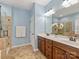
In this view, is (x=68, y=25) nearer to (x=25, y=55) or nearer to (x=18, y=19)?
(x=25, y=55)

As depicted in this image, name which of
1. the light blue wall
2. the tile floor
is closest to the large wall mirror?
the tile floor

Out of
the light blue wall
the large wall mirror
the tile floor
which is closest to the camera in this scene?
the large wall mirror

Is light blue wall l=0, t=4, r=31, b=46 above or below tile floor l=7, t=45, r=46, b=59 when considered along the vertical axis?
above

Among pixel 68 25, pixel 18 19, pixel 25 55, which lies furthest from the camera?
pixel 18 19

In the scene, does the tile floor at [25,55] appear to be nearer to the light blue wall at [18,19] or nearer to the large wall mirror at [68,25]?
the large wall mirror at [68,25]

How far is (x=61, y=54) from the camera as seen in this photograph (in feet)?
7.32

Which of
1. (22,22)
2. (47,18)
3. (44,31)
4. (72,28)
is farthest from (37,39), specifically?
(72,28)

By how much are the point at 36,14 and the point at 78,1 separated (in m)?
2.89

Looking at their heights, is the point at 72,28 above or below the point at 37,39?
above

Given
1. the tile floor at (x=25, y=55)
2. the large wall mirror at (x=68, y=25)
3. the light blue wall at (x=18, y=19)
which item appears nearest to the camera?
the large wall mirror at (x=68, y=25)

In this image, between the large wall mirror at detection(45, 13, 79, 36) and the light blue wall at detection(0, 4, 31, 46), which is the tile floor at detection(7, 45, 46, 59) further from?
the light blue wall at detection(0, 4, 31, 46)

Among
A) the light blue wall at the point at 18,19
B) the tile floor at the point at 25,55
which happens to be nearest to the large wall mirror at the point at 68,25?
the tile floor at the point at 25,55

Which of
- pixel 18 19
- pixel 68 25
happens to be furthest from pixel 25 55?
pixel 18 19

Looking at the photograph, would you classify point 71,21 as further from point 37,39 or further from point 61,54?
point 37,39
